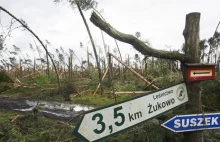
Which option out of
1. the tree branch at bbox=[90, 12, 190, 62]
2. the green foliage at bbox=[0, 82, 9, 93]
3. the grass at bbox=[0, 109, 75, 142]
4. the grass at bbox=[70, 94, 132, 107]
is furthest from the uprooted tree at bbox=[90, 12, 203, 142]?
the green foliage at bbox=[0, 82, 9, 93]

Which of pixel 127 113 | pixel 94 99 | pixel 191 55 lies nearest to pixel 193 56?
pixel 191 55

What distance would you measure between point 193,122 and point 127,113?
38.8 inches

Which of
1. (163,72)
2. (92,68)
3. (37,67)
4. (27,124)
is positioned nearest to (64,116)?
(27,124)

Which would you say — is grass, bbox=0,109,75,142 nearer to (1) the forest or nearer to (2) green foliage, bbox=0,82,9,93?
(1) the forest

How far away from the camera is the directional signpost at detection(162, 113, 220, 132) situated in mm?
2830

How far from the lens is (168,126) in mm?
2811

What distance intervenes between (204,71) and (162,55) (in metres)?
0.57

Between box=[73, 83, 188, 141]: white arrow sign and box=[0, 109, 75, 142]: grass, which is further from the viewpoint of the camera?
box=[0, 109, 75, 142]: grass

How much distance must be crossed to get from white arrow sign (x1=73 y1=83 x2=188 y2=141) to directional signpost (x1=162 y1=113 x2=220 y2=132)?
17 centimetres

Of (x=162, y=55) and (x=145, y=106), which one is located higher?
(x=162, y=55)

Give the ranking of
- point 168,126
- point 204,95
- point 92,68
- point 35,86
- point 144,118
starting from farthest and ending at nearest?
1. point 92,68
2. point 35,86
3. point 204,95
4. point 168,126
5. point 144,118

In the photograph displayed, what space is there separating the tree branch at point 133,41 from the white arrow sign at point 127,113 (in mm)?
366

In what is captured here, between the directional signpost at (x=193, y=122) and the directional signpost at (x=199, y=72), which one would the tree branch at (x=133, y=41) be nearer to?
the directional signpost at (x=199, y=72)

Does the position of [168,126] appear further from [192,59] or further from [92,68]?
[92,68]
